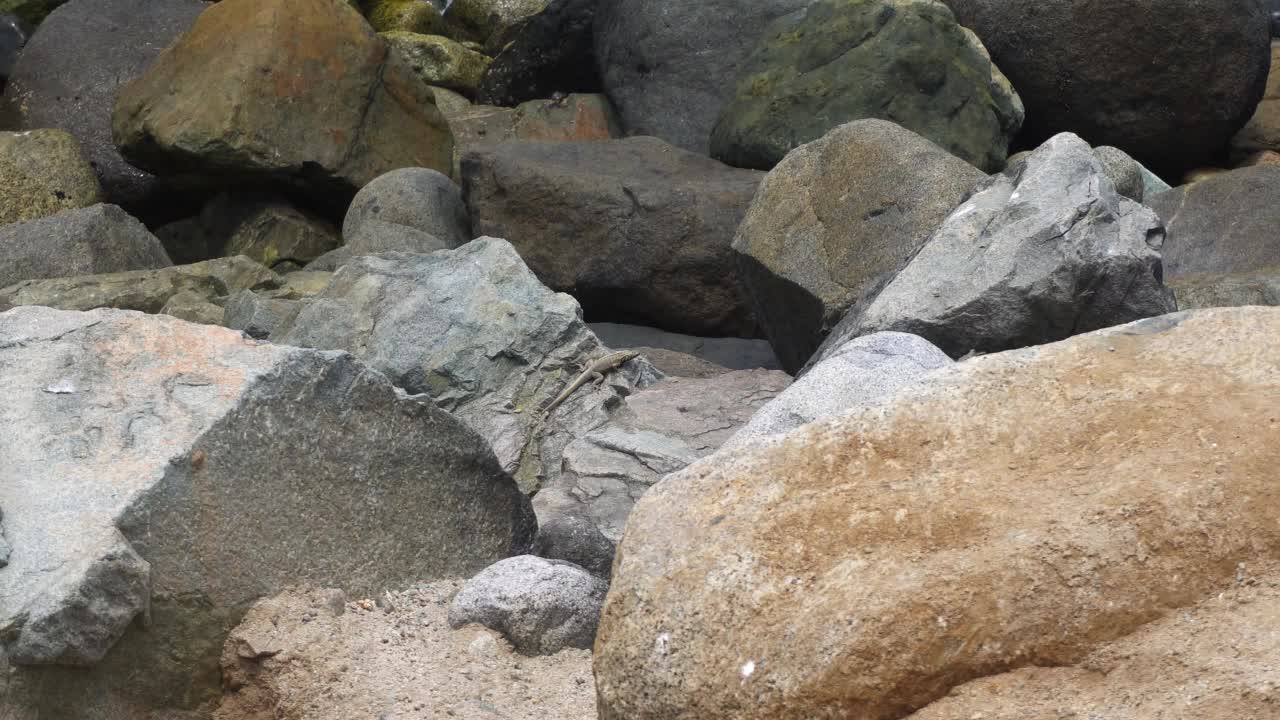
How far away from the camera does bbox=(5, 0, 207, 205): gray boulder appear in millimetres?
10602

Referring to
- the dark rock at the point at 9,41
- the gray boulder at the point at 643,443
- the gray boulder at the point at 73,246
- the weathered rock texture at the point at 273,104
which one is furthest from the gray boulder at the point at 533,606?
the dark rock at the point at 9,41

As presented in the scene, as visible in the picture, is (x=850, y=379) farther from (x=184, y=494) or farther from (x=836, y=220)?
(x=836, y=220)

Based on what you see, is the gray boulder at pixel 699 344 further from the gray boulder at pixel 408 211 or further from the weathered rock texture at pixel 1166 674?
the weathered rock texture at pixel 1166 674

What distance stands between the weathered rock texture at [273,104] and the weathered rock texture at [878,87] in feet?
7.92

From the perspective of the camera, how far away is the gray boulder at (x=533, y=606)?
3.89 metres

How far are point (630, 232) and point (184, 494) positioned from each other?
4.53m

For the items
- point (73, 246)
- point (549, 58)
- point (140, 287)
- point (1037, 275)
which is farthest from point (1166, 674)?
point (549, 58)

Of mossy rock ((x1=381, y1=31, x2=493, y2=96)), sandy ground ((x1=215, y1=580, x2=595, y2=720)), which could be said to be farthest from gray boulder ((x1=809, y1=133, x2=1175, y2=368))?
mossy rock ((x1=381, y1=31, x2=493, y2=96))

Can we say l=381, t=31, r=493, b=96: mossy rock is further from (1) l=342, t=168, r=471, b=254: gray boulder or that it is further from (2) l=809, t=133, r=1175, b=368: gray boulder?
(2) l=809, t=133, r=1175, b=368: gray boulder

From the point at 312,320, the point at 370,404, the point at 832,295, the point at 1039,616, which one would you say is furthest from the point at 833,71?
the point at 1039,616

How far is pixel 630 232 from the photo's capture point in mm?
7965

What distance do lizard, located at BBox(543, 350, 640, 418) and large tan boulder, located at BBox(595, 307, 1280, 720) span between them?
2881mm

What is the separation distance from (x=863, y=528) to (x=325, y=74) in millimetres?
7674

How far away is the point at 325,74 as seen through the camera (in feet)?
31.4
